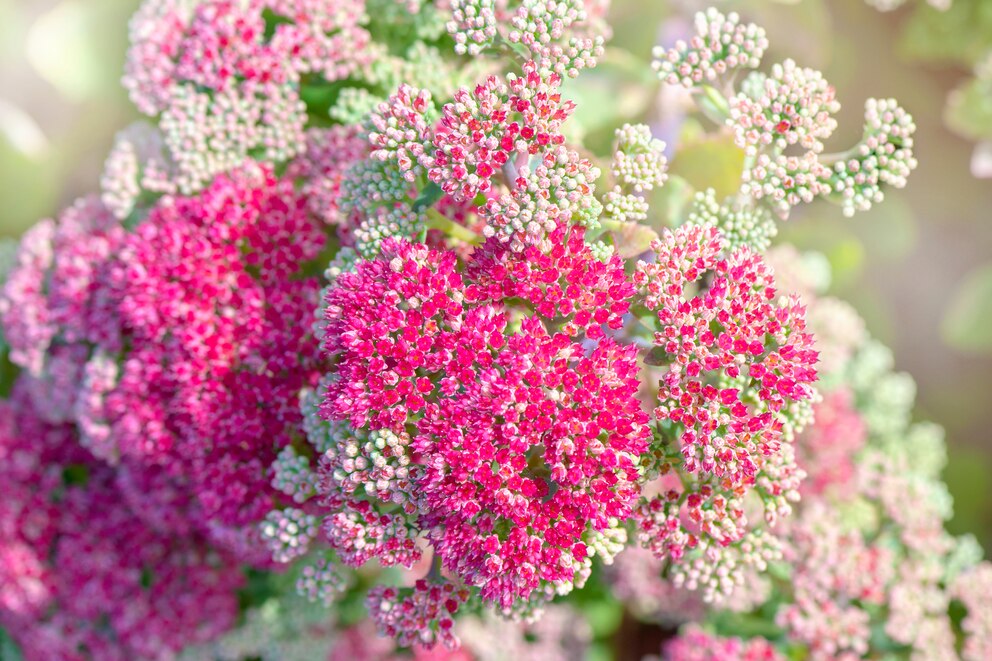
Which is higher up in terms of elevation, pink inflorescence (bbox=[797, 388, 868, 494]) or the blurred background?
the blurred background

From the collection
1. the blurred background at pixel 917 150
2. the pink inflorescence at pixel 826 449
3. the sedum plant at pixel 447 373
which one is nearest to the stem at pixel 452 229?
the sedum plant at pixel 447 373

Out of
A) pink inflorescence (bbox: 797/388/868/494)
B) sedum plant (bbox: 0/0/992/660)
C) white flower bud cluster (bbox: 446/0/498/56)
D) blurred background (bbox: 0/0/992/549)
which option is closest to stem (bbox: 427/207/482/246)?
sedum plant (bbox: 0/0/992/660)

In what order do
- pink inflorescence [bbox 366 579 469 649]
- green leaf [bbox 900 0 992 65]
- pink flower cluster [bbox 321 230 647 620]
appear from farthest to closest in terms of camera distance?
green leaf [bbox 900 0 992 65], pink inflorescence [bbox 366 579 469 649], pink flower cluster [bbox 321 230 647 620]

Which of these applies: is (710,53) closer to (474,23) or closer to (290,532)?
(474,23)

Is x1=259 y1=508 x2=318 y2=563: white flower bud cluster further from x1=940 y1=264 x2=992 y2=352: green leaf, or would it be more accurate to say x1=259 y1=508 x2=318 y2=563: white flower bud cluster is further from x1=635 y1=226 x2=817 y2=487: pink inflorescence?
x1=940 y1=264 x2=992 y2=352: green leaf

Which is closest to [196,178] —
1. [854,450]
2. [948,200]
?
[854,450]

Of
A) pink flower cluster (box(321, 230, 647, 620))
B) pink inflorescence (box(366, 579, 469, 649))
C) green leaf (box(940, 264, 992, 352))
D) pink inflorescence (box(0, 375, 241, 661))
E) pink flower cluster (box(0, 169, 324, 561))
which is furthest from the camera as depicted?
green leaf (box(940, 264, 992, 352))

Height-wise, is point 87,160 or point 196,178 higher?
point 87,160

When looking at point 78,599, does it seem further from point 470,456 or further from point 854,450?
point 854,450
